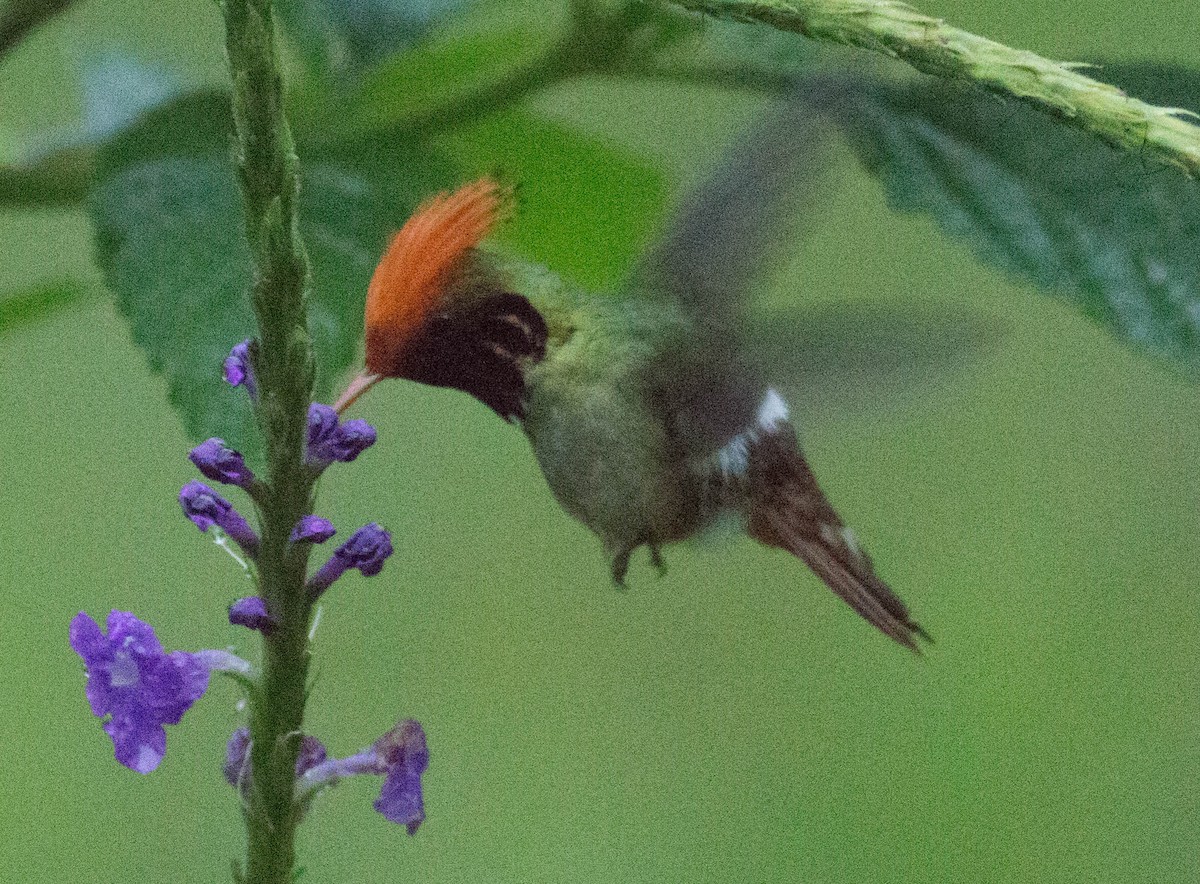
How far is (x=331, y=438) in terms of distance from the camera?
1.79ft

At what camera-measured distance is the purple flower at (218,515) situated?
55 centimetres

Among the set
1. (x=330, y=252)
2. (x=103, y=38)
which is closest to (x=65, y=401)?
(x=103, y=38)

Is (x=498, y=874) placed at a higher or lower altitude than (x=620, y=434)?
lower

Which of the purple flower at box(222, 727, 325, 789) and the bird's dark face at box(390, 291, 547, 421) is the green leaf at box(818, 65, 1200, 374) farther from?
the purple flower at box(222, 727, 325, 789)

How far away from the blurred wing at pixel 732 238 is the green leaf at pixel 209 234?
0.14 meters

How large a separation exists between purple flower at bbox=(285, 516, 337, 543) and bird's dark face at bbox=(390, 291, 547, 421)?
24cm

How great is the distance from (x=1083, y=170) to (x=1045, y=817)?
132cm

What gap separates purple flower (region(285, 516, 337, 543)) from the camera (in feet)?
1.60

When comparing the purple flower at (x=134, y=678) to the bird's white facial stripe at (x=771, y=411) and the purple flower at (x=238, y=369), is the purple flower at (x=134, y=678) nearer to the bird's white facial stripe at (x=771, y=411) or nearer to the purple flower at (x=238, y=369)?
the purple flower at (x=238, y=369)

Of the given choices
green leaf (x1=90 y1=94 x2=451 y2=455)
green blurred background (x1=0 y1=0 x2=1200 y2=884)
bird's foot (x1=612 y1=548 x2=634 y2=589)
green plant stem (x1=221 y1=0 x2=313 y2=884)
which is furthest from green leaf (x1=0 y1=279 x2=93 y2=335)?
green blurred background (x1=0 y1=0 x2=1200 y2=884)

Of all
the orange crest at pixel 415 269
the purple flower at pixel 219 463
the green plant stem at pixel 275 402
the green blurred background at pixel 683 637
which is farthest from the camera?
the green blurred background at pixel 683 637

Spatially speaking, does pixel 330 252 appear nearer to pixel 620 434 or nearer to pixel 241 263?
pixel 241 263

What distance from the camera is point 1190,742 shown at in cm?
216

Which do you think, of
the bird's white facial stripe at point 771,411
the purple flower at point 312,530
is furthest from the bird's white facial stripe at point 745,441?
the purple flower at point 312,530
